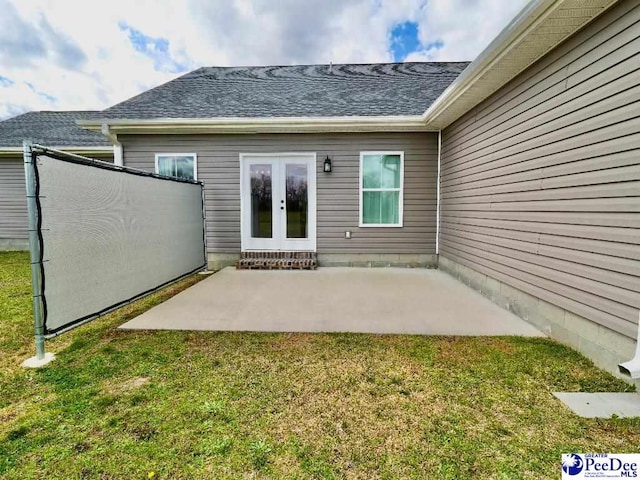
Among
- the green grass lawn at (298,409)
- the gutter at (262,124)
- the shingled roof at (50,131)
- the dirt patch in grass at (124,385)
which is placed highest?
Answer: the shingled roof at (50,131)

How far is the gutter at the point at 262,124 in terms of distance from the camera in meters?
5.84

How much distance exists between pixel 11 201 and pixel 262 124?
25.9 feet

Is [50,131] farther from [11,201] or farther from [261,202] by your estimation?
[261,202]

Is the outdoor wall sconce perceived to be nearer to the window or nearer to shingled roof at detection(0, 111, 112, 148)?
the window

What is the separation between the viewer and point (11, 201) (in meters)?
8.62

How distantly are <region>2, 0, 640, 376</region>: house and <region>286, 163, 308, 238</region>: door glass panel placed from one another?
29 millimetres

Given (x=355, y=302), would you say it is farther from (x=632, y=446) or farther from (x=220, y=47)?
(x=220, y=47)

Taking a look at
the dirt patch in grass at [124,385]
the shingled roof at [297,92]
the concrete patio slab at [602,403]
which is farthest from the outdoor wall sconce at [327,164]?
the concrete patio slab at [602,403]

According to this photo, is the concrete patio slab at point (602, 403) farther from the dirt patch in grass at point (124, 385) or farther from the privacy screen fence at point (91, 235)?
the privacy screen fence at point (91, 235)

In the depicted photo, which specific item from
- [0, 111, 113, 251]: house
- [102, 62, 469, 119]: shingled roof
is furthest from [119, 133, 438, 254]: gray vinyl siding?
[0, 111, 113, 251]: house

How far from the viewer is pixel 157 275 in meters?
4.32

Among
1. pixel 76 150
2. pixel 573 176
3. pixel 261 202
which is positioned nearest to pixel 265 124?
pixel 261 202

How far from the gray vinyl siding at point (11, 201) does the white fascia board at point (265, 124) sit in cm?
470

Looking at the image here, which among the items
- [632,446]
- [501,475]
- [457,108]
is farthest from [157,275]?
[457,108]
